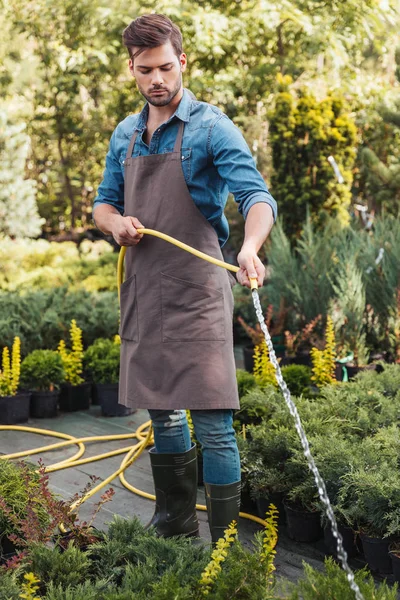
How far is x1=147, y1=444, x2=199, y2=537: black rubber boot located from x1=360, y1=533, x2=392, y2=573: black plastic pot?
0.61m

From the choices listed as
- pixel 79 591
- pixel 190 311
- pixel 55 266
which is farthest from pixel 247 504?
pixel 55 266

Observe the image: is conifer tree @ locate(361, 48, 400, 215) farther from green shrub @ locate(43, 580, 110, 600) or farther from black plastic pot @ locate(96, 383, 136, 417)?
→ green shrub @ locate(43, 580, 110, 600)

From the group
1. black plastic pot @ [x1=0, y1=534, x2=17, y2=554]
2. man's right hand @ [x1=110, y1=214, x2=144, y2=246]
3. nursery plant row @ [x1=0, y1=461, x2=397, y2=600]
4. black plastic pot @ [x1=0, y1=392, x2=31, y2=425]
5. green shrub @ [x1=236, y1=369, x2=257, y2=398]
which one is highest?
man's right hand @ [x1=110, y1=214, x2=144, y2=246]

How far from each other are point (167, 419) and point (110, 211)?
743mm

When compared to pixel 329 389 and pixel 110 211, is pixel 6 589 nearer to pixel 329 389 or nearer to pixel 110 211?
pixel 110 211

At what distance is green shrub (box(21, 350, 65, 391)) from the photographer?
453cm

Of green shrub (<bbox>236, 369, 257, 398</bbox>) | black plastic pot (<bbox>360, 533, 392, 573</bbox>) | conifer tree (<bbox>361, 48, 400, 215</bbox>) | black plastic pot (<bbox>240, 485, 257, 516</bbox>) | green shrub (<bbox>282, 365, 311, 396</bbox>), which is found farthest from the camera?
conifer tree (<bbox>361, 48, 400, 215</bbox>)

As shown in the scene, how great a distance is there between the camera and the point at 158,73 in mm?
2365

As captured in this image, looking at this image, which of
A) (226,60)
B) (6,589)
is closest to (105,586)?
(6,589)

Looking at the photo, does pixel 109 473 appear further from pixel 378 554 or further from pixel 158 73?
pixel 158 73

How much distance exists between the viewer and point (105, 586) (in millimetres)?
2070

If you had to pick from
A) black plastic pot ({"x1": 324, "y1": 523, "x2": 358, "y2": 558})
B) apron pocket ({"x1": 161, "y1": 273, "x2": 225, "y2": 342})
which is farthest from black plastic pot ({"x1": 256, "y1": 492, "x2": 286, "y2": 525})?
apron pocket ({"x1": 161, "y1": 273, "x2": 225, "y2": 342})

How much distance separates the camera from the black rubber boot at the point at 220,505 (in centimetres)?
246

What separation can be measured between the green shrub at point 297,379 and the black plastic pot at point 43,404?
139cm
